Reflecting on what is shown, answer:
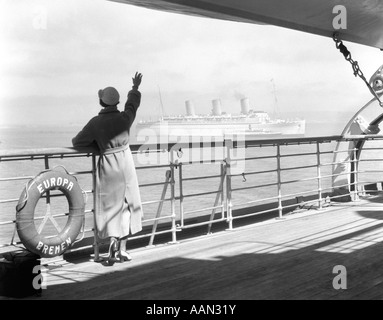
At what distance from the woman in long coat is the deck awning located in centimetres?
144

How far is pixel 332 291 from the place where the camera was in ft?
10.2

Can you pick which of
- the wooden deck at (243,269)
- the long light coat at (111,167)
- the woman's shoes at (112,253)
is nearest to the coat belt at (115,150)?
the long light coat at (111,167)

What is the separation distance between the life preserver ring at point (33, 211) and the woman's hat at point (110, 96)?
0.58 meters

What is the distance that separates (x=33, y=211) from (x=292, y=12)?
186 cm

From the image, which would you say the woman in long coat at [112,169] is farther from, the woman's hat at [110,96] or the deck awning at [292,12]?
the deck awning at [292,12]

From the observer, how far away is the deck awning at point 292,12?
7.58ft

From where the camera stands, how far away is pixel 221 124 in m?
68.2

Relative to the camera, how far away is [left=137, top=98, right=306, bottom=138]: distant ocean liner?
68.4m

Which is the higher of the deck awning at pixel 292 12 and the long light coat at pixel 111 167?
the deck awning at pixel 292 12

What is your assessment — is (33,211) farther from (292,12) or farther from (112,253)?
(292,12)

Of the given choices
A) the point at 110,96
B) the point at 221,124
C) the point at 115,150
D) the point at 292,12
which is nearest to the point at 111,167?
the point at 115,150

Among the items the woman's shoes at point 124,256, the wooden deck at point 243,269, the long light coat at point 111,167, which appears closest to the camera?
the wooden deck at point 243,269

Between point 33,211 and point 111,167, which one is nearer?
point 33,211
